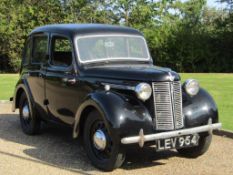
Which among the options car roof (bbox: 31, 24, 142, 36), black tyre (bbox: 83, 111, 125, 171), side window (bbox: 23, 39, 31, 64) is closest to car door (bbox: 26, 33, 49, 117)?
side window (bbox: 23, 39, 31, 64)

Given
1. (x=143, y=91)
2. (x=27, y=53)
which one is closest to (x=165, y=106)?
(x=143, y=91)

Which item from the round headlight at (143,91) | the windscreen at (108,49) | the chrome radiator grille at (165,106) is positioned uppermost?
the windscreen at (108,49)

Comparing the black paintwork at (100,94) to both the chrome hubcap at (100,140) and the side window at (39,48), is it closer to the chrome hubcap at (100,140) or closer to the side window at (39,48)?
the side window at (39,48)

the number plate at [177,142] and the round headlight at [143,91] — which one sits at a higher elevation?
the round headlight at [143,91]

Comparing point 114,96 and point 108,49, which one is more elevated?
point 108,49

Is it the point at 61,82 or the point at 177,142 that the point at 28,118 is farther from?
the point at 177,142

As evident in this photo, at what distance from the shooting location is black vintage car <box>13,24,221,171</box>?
664 centimetres

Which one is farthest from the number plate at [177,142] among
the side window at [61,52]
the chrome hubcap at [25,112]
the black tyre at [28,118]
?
the chrome hubcap at [25,112]

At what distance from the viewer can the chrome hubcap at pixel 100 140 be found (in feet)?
22.4

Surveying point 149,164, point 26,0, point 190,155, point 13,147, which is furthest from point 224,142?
point 26,0

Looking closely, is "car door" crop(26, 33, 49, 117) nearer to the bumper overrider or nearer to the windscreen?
the windscreen

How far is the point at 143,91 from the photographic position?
6703mm

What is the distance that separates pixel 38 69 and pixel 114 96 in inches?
104

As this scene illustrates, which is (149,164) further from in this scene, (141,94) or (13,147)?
(13,147)
